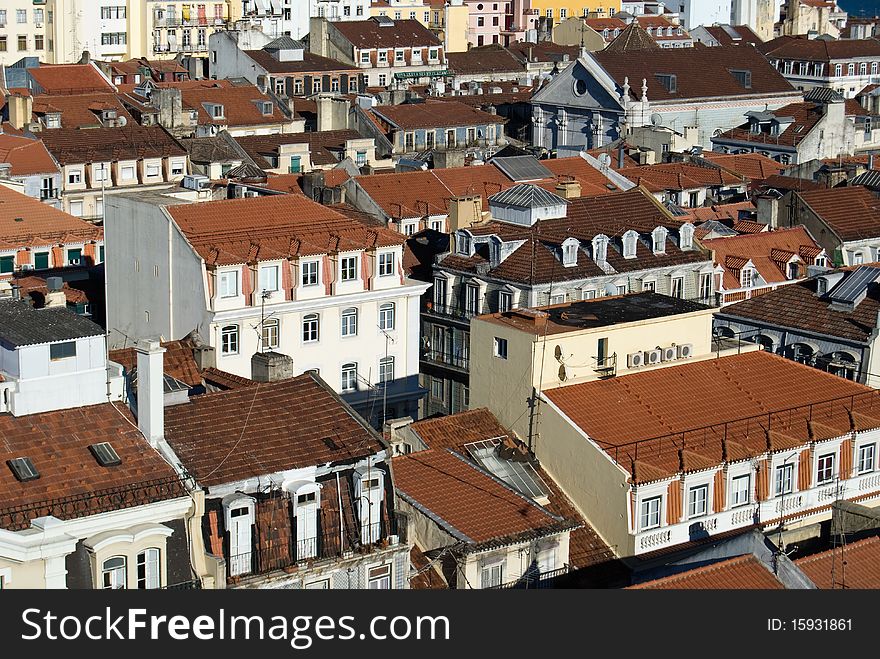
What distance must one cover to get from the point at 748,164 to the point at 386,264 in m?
38.7

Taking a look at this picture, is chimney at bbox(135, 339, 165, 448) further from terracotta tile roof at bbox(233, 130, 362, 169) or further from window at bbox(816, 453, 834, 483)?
terracotta tile roof at bbox(233, 130, 362, 169)

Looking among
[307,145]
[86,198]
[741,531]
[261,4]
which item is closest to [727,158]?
[307,145]

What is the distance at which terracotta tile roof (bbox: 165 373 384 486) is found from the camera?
4147 centimetres

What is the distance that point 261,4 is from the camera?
180 metres

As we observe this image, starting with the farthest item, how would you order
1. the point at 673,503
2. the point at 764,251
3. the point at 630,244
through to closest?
the point at 764,251, the point at 630,244, the point at 673,503

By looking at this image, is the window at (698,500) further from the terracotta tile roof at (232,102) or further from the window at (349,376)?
the terracotta tile roof at (232,102)

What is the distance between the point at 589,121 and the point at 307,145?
99.8 feet

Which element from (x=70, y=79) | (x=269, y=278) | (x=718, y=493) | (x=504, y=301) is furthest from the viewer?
(x=70, y=79)

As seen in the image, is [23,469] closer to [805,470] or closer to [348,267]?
[805,470]

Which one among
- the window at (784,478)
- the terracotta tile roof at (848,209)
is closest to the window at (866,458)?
the window at (784,478)

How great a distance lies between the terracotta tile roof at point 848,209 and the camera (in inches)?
3073

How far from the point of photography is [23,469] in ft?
129

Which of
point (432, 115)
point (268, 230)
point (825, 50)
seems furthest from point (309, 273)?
point (825, 50)

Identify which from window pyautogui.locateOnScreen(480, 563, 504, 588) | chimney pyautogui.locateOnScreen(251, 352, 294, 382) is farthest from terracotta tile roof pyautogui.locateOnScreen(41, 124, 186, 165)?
window pyautogui.locateOnScreen(480, 563, 504, 588)
